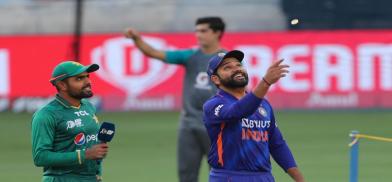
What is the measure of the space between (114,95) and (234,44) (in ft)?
9.72

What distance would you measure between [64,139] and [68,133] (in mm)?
54

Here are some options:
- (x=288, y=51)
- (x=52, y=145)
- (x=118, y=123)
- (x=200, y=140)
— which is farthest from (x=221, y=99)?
(x=288, y=51)

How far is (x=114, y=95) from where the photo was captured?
968 inches

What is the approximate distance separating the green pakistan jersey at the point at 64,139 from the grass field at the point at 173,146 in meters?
5.71

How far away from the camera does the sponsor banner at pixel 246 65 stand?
78.1ft

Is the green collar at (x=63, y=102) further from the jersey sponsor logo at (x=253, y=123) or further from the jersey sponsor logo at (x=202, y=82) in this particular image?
the jersey sponsor logo at (x=202, y=82)

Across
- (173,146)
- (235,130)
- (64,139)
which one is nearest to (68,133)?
(64,139)

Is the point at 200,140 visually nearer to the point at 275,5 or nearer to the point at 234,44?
the point at 234,44

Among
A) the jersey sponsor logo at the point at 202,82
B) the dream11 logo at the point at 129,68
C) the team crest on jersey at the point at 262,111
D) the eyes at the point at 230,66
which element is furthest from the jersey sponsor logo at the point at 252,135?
the dream11 logo at the point at 129,68

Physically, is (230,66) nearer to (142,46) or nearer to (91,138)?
(91,138)

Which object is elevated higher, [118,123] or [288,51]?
[288,51]

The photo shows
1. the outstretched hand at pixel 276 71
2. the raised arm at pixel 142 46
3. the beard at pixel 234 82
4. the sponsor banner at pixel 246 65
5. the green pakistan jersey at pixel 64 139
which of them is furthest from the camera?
the sponsor banner at pixel 246 65

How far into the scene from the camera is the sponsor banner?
78.1 ft

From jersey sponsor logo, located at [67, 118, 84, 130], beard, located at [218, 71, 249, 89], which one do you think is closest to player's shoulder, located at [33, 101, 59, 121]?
jersey sponsor logo, located at [67, 118, 84, 130]
